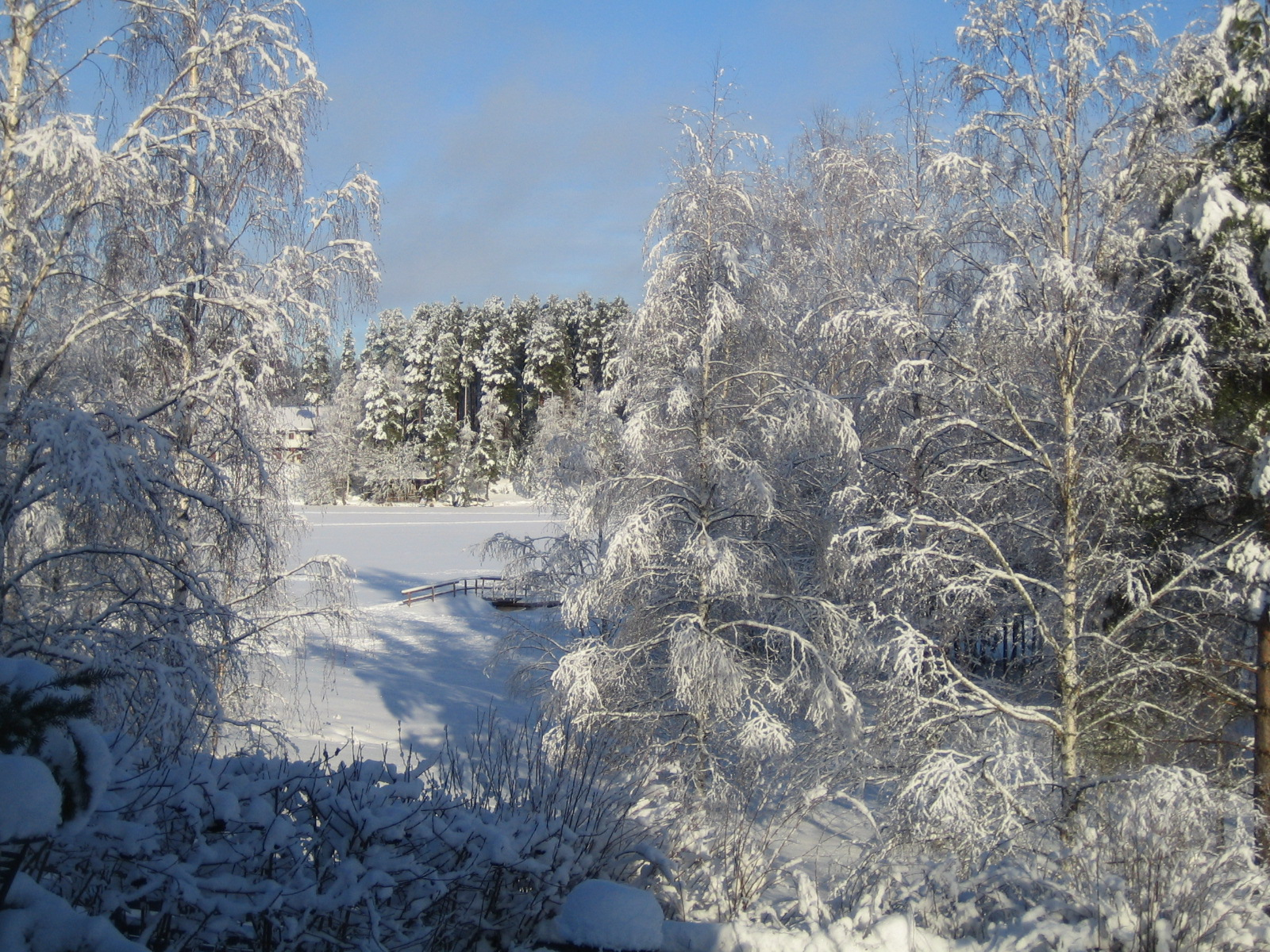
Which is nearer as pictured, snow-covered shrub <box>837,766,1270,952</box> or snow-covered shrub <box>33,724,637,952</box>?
snow-covered shrub <box>33,724,637,952</box>

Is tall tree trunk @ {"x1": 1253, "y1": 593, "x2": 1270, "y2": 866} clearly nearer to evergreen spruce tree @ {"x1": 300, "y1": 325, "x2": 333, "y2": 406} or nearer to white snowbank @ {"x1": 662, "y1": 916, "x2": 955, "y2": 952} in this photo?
white snowbank @ {"x1": 662, "y1": 916, "x2": 955, "y2": 952}

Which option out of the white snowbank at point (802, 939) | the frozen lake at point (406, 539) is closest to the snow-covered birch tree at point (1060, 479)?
the white snowbank at point (802, 939)

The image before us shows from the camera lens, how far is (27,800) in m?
1.84

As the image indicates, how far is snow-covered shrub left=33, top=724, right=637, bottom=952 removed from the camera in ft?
8.46

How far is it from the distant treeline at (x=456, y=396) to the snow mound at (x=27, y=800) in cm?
5827

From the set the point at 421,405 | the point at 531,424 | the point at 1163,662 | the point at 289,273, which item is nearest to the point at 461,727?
the point at 289,273

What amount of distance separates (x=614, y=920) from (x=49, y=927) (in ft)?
5.53

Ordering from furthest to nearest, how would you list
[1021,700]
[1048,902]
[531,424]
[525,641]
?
[531,424] → [525,641] → [1021,700] → [1048,902]

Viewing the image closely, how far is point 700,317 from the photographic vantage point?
998 cm

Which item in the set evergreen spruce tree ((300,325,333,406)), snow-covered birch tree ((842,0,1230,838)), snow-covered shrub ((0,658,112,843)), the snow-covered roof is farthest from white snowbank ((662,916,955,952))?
the snow-covered roof

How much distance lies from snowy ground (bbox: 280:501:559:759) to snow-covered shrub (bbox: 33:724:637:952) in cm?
94

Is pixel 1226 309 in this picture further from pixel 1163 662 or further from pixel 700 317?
pixel 700 317

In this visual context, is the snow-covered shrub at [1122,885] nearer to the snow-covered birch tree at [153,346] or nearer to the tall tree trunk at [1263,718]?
the tall tree trunk at [1263,718]

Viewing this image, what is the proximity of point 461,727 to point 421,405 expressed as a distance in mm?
52212
